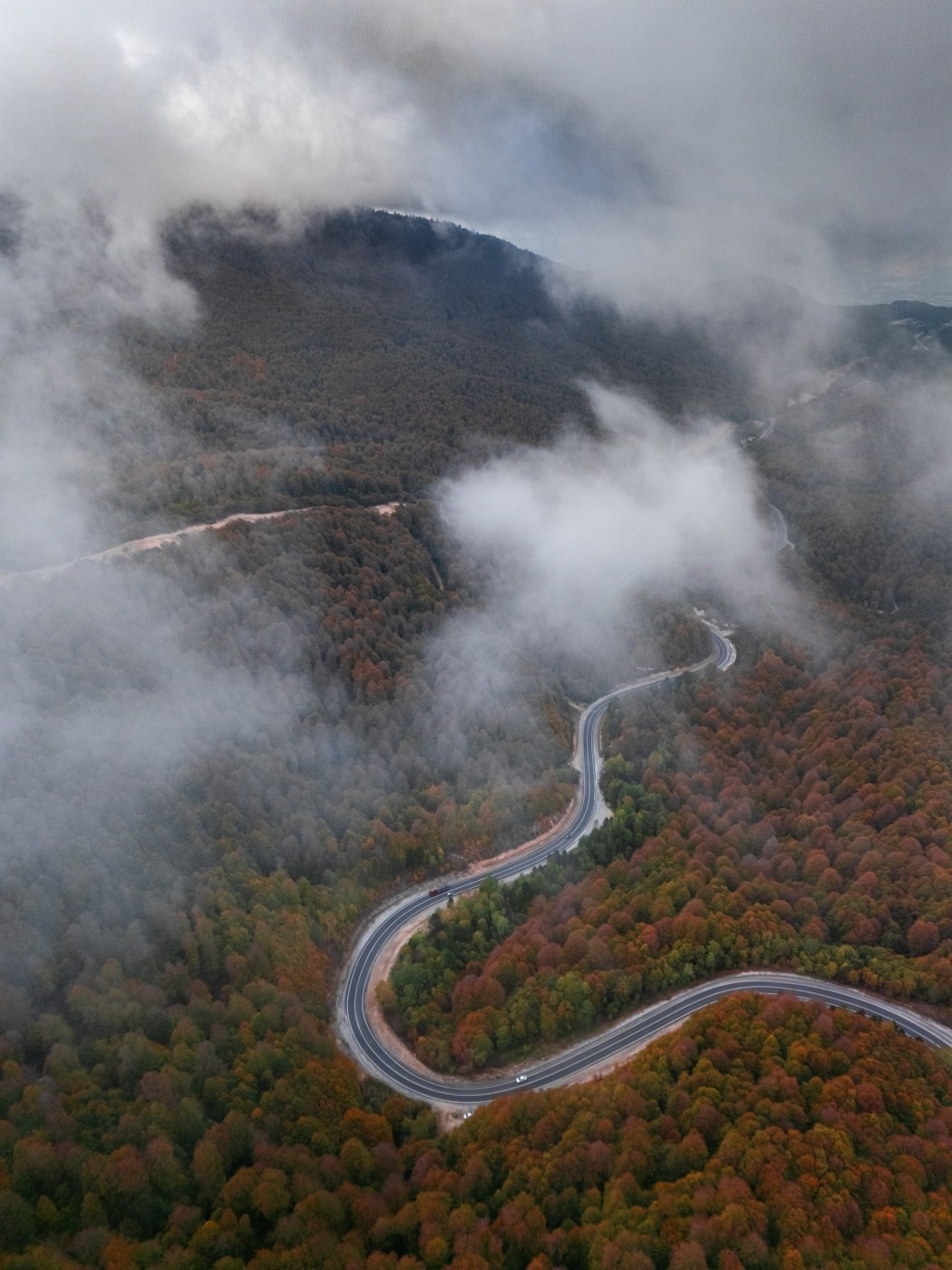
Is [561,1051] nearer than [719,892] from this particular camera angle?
Yes

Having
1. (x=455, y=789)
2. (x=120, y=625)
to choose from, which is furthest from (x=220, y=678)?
(x=455, y=789)

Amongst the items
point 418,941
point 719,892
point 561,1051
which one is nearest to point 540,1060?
point 561,1051

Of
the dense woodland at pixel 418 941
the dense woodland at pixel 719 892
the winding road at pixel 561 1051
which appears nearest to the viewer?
the dense woodland at pixel 418 941

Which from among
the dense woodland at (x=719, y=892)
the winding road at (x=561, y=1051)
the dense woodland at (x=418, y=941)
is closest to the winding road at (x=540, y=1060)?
the winding road at (x=561, y=1051)

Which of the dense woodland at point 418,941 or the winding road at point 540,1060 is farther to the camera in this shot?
the winding road at point 540,1060

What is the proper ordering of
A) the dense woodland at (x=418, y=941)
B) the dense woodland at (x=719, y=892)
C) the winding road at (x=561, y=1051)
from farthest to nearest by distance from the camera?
the dense woodland at (x=719, y=892)
the winding road at (x=561, y=1051)
the dense woodland at (x=418, y=941)

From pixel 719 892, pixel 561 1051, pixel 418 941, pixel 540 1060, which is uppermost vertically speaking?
pixel 719 892

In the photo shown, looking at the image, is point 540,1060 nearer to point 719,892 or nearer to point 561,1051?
point 561,1051

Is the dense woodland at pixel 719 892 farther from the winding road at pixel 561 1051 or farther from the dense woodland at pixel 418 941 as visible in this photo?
the winding road at pixel 561 1051

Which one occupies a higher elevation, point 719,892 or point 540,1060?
point 719,892

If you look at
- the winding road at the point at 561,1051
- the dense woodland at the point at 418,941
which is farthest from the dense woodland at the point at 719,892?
the winding road at the point at 561,1051
